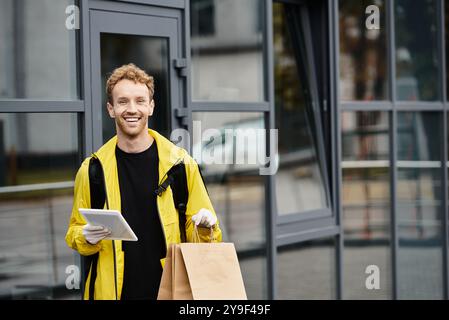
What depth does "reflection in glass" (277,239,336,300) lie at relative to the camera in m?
6.23

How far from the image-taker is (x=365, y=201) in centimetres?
695

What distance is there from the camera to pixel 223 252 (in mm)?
3482

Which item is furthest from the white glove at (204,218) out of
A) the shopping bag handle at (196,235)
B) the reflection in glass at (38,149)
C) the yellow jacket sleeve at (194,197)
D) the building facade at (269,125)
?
the reflection in glass at (38,149)

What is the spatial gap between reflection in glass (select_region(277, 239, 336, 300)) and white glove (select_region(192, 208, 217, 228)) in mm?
2505

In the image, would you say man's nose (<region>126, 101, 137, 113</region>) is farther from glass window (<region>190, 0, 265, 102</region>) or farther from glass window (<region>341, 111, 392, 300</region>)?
glass window (<region>341, 111, 392, 300</region>)

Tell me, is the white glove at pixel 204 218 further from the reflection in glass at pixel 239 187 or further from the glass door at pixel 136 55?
the reflection in glass at pixel 239 187

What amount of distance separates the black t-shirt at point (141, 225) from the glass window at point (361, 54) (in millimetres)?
3149

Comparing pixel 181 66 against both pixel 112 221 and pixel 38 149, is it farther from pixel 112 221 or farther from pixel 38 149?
pixel 112 221

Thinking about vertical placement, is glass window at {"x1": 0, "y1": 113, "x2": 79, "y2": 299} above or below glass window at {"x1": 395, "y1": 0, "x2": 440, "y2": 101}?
below

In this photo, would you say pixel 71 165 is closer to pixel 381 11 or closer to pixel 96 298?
pixel 96 298

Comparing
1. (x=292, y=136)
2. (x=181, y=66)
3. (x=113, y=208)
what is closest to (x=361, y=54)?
(x=292, y=136)

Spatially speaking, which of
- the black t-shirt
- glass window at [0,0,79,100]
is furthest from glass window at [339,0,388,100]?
the black t-shirt

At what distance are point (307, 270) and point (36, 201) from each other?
96.9 inches

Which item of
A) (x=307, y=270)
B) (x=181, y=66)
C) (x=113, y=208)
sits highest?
(x=181, y=66)
